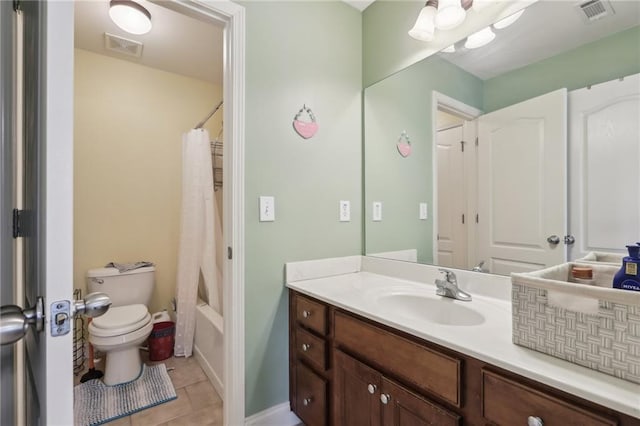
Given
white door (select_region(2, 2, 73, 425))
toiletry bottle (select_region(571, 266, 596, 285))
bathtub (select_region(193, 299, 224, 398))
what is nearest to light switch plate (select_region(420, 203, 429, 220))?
toiletry bottle (select_region(571, 266, 596, 285))

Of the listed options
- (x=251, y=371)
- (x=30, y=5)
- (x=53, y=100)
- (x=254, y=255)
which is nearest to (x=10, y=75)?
(x=30, y=5)

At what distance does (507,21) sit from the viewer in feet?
4.05

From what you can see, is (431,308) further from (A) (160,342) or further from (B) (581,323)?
(A) (160,342)

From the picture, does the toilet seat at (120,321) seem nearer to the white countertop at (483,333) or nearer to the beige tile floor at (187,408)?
the beige tile floor at (187,408)

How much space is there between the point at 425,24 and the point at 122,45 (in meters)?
2.22

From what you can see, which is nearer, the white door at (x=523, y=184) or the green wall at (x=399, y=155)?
the white door at (x=523, y=184)

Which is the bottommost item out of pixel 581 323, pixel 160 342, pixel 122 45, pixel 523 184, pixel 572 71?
pixel 160 342

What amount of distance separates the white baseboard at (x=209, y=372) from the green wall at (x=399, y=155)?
1263 mm

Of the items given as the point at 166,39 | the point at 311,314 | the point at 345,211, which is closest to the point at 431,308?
the point at 311,314

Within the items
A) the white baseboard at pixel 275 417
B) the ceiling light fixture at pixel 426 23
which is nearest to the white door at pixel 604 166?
the ceiling light fixture at pixel 426 23

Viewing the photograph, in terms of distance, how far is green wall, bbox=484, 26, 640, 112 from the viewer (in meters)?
0.95

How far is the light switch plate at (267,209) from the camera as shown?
4.83 feet

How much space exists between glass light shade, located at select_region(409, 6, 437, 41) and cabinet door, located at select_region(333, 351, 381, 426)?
1.53 m

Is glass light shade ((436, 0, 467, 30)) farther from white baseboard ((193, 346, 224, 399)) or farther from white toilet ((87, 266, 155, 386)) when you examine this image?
white toilet ((87, 266, 155, 386))
